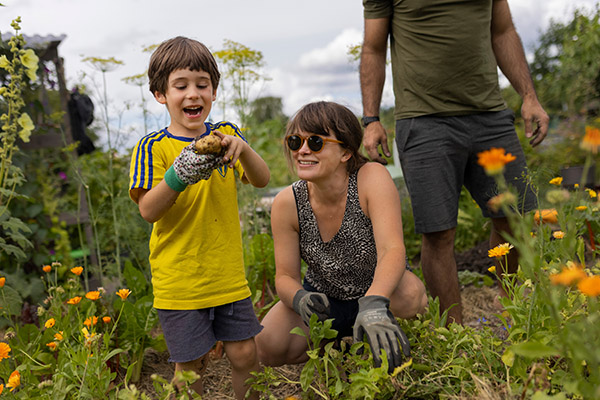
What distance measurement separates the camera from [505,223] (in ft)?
8.09

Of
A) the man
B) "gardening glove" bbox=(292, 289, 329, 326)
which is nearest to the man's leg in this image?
the man

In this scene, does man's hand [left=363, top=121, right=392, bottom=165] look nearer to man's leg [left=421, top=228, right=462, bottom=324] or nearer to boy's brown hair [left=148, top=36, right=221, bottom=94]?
man's leg [left=421, top=228, right=462, bottom=324]

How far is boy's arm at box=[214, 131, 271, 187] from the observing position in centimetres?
156

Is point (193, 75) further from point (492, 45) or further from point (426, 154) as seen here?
point (492, 45)

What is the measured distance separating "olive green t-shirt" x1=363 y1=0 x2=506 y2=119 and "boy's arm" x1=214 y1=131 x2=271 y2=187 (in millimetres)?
865

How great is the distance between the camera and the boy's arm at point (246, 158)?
1.56 metres

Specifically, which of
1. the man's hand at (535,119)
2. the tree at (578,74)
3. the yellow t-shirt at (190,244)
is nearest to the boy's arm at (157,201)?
the yellow t-shirt at (190,244)

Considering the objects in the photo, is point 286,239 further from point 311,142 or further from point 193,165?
point 193,165

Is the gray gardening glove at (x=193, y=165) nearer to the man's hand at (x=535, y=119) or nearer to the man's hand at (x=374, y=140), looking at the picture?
the man's hand at (x=374, y=140)

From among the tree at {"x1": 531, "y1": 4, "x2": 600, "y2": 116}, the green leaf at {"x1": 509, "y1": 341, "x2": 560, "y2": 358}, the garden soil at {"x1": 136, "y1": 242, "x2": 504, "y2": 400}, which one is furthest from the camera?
the tree at {"x1": 531, "y1": 4, "x2": 600, "y2": 116}

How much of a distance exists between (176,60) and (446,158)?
1234 millimetres

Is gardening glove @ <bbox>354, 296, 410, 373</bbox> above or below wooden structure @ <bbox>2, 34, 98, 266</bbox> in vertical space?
below

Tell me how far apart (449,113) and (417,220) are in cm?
49

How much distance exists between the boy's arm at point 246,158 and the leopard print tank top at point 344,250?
29 cm
